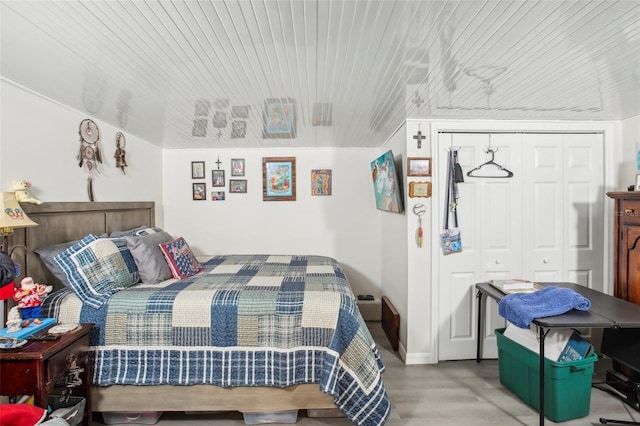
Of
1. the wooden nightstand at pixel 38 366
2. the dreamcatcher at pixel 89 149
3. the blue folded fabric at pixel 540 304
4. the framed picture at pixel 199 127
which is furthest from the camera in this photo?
the framed picture at pixel 199 127

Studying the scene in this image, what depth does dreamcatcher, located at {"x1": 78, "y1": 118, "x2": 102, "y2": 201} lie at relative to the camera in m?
2.55

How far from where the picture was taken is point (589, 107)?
8.11ft

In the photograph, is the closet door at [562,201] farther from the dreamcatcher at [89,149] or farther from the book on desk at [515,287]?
the dreamcatcher at [89,149]

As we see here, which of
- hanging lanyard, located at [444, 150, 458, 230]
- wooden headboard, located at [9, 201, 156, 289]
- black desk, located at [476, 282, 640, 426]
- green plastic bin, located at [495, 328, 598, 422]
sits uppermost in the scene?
hanging lanyard, located at [444, 150, 458, 230]

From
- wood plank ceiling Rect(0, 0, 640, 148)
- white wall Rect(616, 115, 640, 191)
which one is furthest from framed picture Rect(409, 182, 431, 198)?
white wall Rect(616, 115, 640, 191)

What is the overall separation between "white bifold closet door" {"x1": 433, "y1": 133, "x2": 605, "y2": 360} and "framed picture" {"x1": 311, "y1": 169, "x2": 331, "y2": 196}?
153 cm

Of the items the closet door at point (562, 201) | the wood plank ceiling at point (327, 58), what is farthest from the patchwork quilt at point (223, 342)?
the closet door at point (562, 201)

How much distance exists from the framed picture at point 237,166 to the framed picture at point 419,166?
7.08 feet

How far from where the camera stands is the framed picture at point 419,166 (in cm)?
280

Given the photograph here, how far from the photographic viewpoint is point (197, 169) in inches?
156

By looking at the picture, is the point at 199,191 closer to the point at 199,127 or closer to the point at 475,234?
the point at 199,127

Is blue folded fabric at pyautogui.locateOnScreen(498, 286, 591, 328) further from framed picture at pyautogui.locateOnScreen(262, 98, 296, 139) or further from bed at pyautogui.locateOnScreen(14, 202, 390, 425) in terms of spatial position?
framed picture at pyautogui.locateOnScreen(262, 98, 296, 139)

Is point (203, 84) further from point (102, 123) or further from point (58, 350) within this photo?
point (58, 350)

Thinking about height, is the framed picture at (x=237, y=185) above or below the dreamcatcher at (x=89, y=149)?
below
